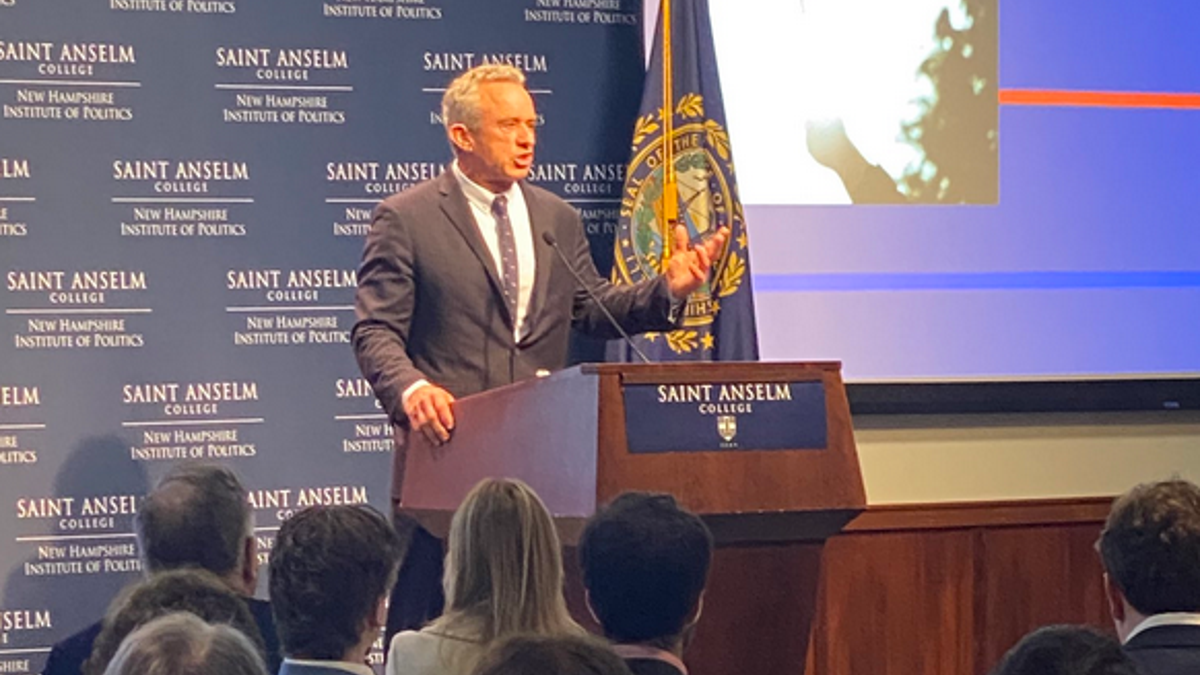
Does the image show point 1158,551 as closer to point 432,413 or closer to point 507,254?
point 432,413

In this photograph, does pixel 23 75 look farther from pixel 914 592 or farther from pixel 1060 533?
pixel 1060 533

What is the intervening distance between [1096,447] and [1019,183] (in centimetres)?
92

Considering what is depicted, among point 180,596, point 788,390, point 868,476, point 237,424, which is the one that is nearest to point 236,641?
point 180,596

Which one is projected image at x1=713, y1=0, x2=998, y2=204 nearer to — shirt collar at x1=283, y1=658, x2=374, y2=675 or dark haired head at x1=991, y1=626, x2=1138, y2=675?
shirt collar at x1=283, y1=658, x2=374, y2=675

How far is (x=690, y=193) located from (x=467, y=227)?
4.53 feet

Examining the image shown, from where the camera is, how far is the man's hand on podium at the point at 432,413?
3086mm

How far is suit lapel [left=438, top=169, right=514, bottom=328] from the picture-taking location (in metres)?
3.51

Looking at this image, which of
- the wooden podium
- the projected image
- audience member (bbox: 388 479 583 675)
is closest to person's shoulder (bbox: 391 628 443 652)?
audience member (bbox: 388 479 583 675)

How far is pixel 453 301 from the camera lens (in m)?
3.51

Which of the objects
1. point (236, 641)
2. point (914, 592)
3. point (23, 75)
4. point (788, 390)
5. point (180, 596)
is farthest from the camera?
point (914, 592)

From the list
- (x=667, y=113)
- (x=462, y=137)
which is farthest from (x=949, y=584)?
(x=462, y=137)

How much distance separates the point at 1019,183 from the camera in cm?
517

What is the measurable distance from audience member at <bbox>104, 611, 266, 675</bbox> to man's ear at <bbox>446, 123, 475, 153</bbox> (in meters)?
1.95

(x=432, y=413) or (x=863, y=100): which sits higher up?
(x=863, y=100)
